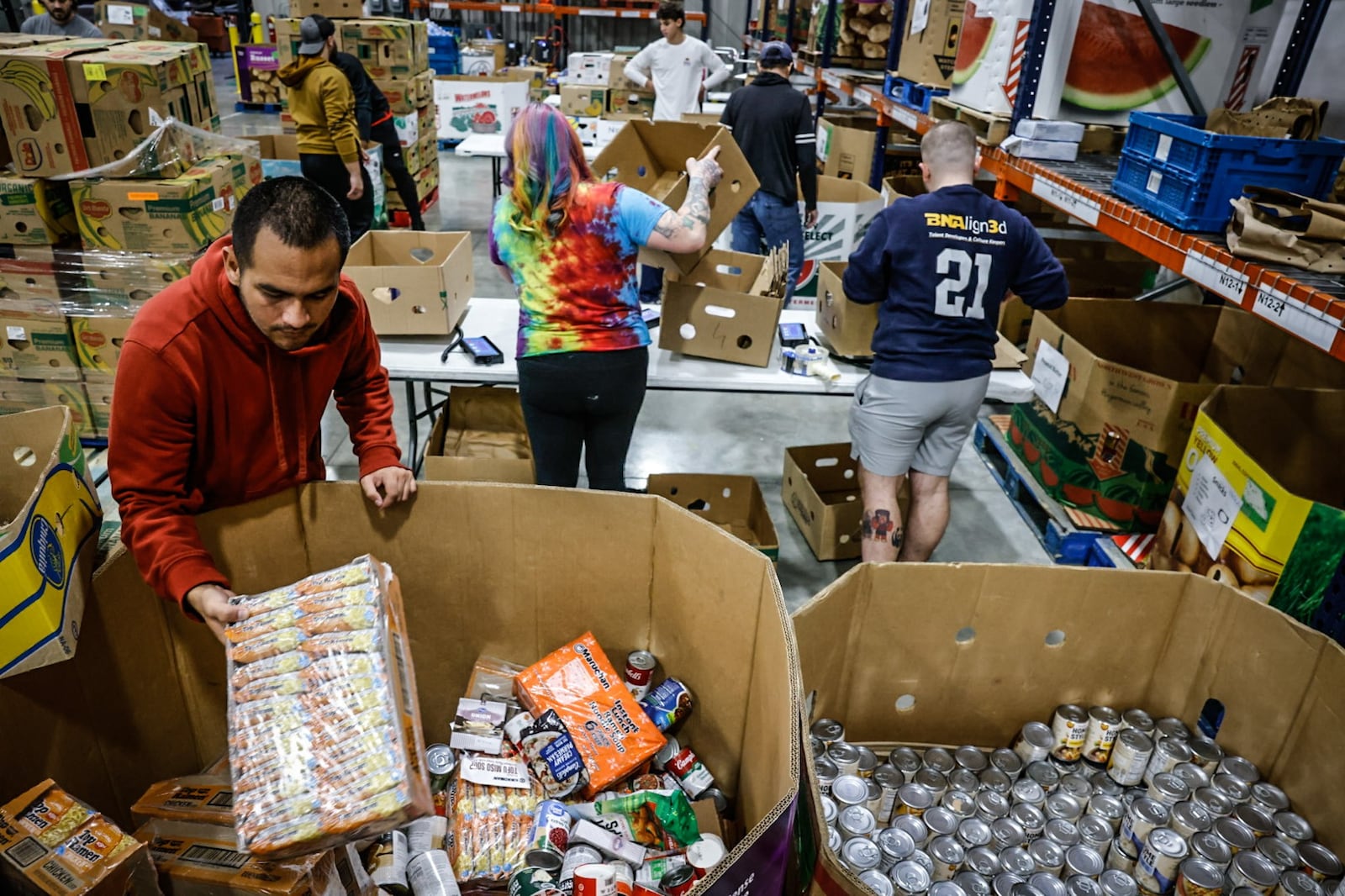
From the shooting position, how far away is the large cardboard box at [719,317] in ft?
10.3

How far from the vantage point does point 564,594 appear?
73.7 inches

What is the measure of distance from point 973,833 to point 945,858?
0.39ft

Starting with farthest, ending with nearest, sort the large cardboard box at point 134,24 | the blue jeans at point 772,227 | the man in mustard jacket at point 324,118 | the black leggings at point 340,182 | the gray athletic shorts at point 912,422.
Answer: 1. the large cardboard box at point 134,24
2. the black leggings at point 340,182
3. the man in mustard jacket at point 324,118
4. the blue jeans at point 772,227
5. the gray athletic shorts at point 912,422

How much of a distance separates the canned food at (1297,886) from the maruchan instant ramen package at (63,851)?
6.34 feet

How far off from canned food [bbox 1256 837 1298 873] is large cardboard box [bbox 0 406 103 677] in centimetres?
214

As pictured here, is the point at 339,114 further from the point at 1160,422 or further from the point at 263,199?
the point at 1160,422

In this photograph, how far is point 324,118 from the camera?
5.35 m

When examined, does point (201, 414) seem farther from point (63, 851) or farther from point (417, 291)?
point (417, 291)

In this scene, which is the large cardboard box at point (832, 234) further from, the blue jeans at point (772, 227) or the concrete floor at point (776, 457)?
→ the concrete floor at point (776, 457)

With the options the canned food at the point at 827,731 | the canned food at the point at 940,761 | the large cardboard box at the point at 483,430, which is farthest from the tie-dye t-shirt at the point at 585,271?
the canned food at the point at 940,761

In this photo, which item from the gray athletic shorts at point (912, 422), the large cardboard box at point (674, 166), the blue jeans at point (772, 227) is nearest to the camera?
the gray athletic shorts at point (912, 422)

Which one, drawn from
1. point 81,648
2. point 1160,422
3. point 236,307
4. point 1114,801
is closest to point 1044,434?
point 1160,422

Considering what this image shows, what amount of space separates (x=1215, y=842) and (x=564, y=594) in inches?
53.1

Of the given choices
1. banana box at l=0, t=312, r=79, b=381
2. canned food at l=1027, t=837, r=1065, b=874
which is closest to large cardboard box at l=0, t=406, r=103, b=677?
canned food at l=1027, t=837, r=1065, b=874
